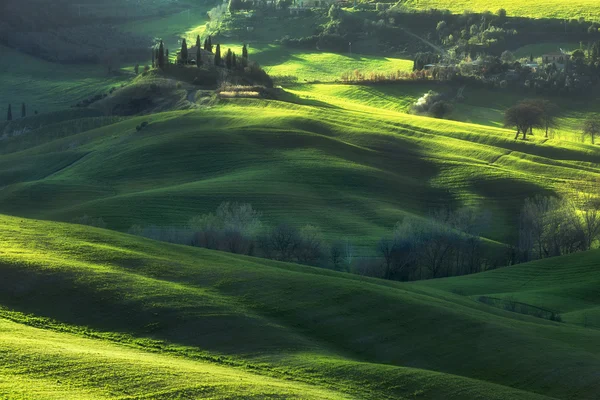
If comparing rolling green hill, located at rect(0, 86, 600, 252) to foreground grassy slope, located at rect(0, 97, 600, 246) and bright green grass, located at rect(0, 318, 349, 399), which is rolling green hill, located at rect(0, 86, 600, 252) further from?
bright green grass, located at rect(0, 318, 349, 399)

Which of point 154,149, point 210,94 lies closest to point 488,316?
point 154,149

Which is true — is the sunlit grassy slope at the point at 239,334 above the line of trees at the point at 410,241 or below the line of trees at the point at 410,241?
above

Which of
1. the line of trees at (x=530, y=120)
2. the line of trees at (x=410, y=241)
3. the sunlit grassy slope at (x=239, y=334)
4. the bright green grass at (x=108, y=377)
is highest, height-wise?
the bright green grass at (x=108, y=377)

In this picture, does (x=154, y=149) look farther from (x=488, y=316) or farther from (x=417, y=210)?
(x=488, y=316)

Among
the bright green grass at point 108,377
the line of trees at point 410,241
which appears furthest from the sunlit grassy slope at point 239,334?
the line of trees at point 410,241

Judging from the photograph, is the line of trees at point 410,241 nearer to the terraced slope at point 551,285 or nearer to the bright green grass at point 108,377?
the terraced slope at point 551,285

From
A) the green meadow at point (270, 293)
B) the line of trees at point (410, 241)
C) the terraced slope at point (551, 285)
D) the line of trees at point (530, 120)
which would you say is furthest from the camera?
the line of trees at point (530, 120)

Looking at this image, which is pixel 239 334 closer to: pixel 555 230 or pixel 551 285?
pixel 551 285
